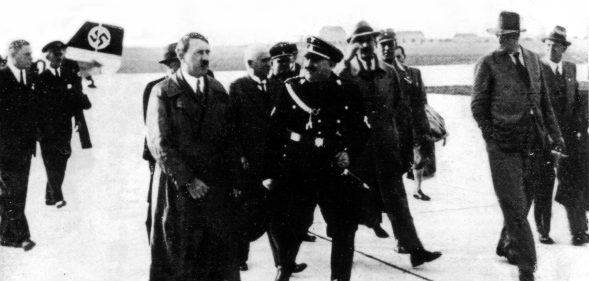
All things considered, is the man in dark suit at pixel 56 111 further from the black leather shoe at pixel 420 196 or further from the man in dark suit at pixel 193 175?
the man in dark suit at pixel 193 175

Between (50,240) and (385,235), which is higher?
(385,235)

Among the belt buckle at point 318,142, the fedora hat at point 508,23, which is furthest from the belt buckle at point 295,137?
the fedora hat at point 508,23

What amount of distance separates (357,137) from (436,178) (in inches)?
229

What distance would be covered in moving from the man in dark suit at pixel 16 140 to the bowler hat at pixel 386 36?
3.48 m

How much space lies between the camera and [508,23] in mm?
5320

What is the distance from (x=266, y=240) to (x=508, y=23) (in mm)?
3305

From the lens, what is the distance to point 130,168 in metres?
11.8

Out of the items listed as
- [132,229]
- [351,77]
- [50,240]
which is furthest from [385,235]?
[50,240]

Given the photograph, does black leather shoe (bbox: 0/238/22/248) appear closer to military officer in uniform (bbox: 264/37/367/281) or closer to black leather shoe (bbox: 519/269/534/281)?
military officer in uniform (bbox: 264/37/367/281)

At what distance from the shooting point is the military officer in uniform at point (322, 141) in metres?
4.86

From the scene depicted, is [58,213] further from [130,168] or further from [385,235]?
[385,235]

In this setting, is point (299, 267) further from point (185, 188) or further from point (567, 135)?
point (567, 135)

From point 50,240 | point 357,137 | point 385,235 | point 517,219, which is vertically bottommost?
point 50,240

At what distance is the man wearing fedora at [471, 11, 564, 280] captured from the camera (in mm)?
5242
